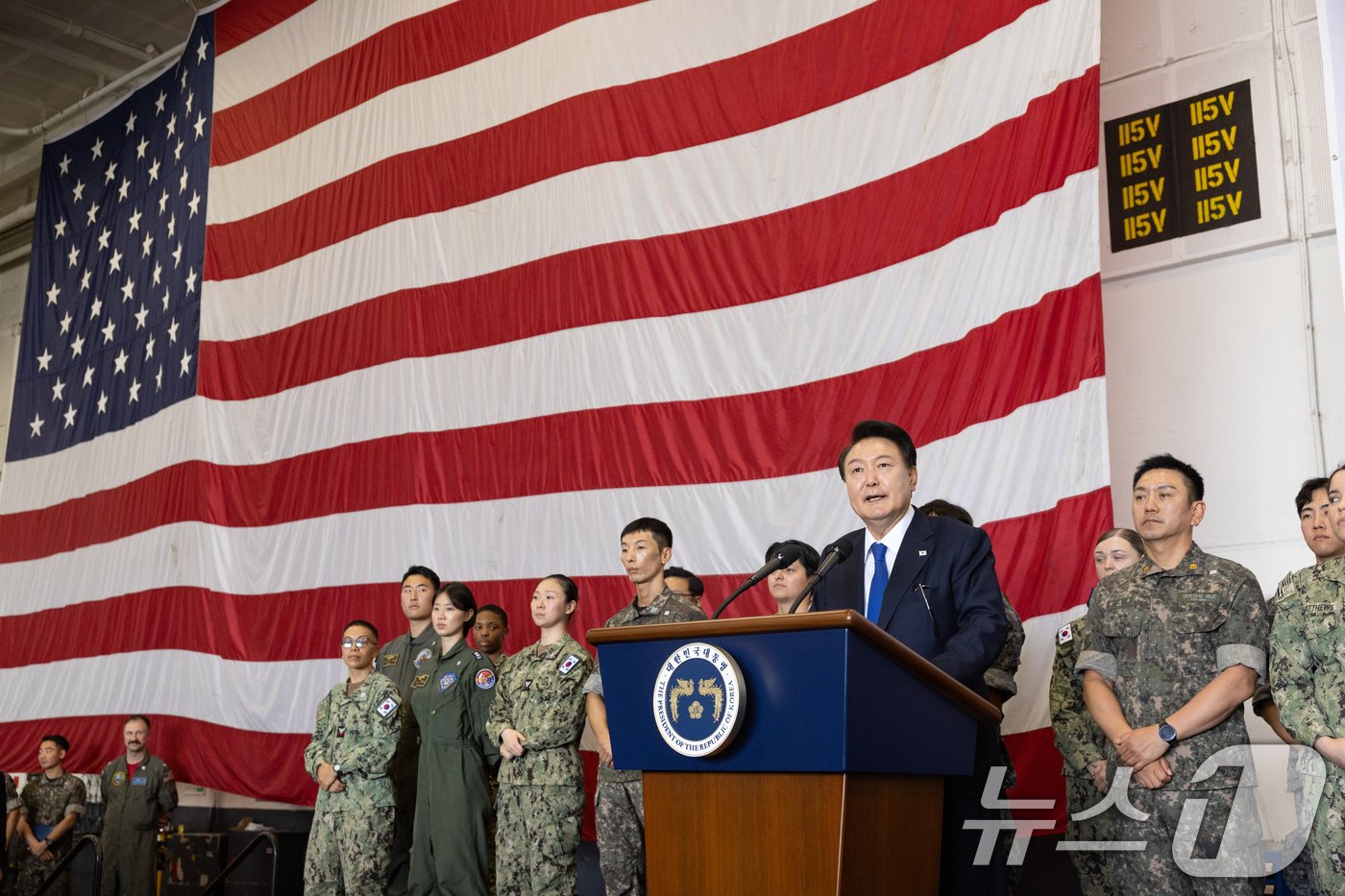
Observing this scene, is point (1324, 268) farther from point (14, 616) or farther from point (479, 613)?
point (14, 616)

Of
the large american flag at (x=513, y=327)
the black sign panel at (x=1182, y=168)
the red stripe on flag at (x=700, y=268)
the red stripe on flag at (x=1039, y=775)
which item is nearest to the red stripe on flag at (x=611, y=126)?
the large american flag at (x=513, y=327)

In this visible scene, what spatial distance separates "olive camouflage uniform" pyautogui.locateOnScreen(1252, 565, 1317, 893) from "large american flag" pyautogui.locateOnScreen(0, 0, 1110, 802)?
609 millimetres

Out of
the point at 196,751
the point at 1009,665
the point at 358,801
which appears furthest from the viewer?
the point at 196,751

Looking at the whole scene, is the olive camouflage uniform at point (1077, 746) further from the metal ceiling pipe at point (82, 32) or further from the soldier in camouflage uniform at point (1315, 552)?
the metal ceiling pipe at point (82, 32)

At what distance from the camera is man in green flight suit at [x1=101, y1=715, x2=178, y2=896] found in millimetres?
5812

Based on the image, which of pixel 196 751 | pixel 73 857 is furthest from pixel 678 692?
pixel 73 857

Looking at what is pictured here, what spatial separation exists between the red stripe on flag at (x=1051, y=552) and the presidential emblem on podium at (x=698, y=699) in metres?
1.85

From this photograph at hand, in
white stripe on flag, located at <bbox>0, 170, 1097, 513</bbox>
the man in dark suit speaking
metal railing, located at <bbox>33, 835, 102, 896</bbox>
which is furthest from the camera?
metal railing, located at <bbox>33, 835, 102, 896</bbox>

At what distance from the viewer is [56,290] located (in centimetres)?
770

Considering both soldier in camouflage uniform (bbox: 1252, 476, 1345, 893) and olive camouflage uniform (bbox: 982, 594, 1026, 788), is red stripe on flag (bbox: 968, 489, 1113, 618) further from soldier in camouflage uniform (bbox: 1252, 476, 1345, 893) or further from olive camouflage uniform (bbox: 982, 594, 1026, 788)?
soldier in camouflage uniform (bbox: 1252, 476, 1345, 893)

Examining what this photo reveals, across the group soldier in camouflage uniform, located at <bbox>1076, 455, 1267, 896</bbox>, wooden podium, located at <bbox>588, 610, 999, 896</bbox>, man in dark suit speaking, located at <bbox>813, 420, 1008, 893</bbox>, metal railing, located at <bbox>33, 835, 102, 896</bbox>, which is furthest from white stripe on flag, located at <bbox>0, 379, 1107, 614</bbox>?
wooden podium, located at <bbox>588, 610, 999, 896</bbox>

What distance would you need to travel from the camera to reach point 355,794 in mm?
4125

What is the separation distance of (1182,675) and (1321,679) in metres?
0.26

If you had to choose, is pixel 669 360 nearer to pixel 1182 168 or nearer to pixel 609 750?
pixel 609 750
